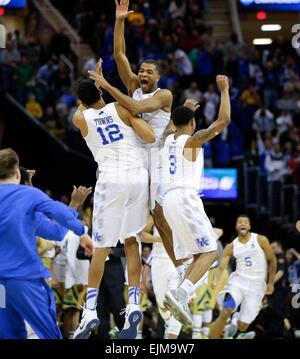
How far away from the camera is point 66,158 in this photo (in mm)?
17234

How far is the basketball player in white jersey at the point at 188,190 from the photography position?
1110cm

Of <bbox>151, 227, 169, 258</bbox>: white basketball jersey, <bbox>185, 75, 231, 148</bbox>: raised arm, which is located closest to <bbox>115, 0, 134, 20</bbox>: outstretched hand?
<bbox>185, 75, 231, 148</bbox>: raised arm

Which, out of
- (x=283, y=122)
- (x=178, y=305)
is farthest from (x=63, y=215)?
(x=283, y=122)

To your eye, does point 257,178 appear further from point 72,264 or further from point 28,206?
point 28,206

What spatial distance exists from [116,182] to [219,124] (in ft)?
3.91

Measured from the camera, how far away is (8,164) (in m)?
9.08

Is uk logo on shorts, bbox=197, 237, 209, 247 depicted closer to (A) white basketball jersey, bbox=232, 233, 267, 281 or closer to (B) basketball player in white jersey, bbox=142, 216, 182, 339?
(B) basketball player in white jersey, bbox=142, 216, 182, 339

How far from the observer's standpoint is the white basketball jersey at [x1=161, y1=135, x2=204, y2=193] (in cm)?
1138

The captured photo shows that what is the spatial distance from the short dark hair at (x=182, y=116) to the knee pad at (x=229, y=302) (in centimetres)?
431

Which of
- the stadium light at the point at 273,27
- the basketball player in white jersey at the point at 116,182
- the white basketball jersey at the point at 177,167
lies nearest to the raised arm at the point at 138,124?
the basketball player in white jersey at the point at 116,182

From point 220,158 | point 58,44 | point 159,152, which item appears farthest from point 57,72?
point 159,152

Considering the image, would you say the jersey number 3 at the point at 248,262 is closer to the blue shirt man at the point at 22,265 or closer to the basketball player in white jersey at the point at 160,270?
→ the basketball player in white jersey at the point at 160,270

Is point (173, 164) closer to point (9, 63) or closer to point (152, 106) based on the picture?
point (152, 106)
